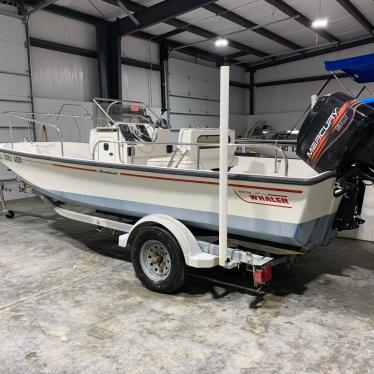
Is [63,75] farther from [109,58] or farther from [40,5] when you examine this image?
[40,5]

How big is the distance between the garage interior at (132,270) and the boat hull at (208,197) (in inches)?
21.5

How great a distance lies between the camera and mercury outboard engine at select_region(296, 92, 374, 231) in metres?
2.30

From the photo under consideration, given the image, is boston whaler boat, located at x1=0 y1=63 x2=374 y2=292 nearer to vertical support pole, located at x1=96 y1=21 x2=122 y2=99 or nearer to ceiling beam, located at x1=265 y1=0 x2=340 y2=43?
vertical support pole, located at x1=96 y1=21 x2=122 y2=99

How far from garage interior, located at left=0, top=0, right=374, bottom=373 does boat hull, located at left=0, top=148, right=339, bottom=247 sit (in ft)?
1.79

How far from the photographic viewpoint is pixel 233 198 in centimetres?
253

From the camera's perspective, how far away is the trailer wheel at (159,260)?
266 cm

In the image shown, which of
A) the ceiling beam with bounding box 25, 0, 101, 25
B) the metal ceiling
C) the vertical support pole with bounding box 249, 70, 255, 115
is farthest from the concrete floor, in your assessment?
the vertical support pole with bounding box 249, 70, 255, 115

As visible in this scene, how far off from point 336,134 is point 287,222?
0.66 m

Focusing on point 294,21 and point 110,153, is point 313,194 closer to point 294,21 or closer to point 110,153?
point 110,153

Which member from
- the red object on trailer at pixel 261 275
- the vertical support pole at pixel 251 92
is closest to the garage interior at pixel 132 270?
the red object on trailer at pixel 261 275

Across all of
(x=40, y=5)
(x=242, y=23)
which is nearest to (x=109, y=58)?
(x=40, y=5)

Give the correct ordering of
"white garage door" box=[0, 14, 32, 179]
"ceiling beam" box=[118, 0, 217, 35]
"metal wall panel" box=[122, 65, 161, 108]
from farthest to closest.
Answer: "metal wall panel" box=[122, 65, 161, 108] → "white garage door" box=[0, 14, 32, 179] → "ceiling beam" box=[118, 0, 217, 35]

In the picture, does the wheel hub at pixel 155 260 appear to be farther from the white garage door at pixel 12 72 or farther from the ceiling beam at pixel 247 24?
the ceiling beam at pixel 247 24

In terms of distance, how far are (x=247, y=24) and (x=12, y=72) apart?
5.65m
